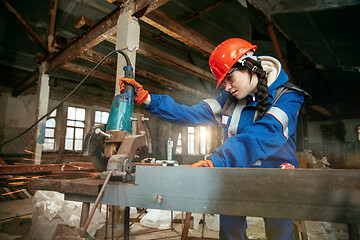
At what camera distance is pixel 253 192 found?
0.89m

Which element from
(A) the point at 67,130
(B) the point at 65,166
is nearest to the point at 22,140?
(A) the point at 67,130

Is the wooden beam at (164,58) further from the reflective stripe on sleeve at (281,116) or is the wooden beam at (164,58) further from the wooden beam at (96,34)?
the reflective stripe on sleeve at (281,116)

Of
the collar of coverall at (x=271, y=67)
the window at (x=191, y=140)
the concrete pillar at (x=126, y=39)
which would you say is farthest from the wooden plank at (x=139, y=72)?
the window at (x=191, y=140)

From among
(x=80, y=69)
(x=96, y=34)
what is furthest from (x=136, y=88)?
(x=80, y=69)

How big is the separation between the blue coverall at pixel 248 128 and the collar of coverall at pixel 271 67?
33 millimetres

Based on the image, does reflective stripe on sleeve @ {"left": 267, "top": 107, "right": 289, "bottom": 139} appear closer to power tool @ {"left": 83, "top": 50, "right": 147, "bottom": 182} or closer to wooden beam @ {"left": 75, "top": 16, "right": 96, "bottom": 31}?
power tool @ {"left": 83, "top": 50, "right": 147, "bottom": 182}

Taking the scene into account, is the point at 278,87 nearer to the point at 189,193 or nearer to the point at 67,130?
the point at 189,193

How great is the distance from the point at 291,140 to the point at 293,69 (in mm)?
4214

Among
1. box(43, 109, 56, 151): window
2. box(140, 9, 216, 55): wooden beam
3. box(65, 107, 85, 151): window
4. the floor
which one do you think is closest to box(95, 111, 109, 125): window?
box(65, 107, 85, 151): window

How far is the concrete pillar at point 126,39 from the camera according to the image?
307 centimetres

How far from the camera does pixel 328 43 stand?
5227 millimetres

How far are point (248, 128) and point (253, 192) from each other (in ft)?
1.86

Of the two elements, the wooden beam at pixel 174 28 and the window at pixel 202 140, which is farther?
the window at pixel 202 140

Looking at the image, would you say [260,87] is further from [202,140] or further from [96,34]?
[202,140]
